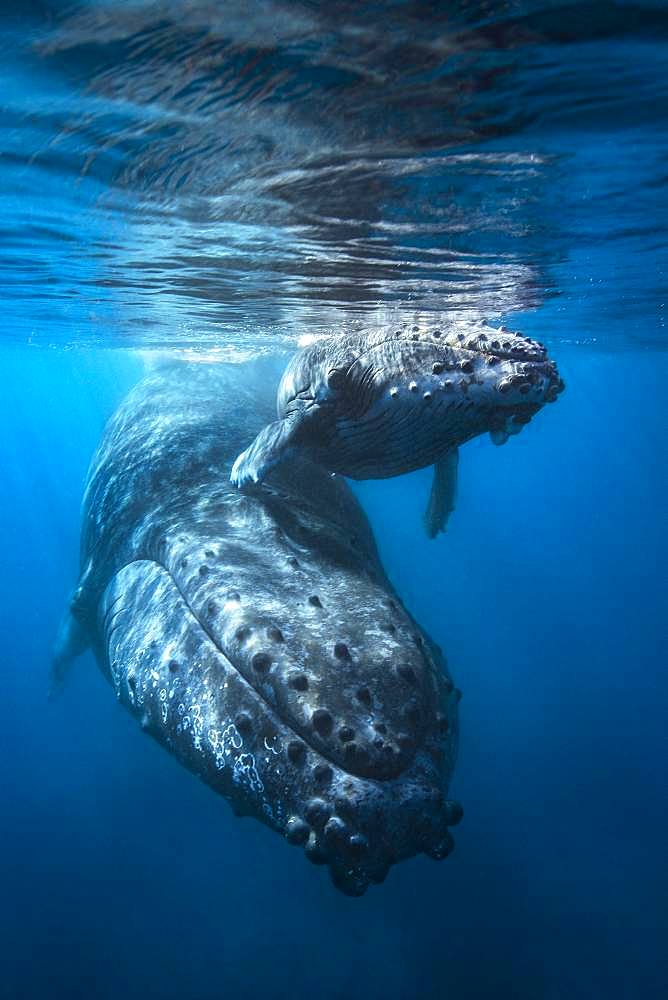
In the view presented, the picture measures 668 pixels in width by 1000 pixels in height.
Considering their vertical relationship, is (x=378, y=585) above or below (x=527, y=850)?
above

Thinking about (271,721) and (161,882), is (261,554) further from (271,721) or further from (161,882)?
(161,882)

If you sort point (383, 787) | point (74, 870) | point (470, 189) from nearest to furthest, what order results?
point (383, 787) → point (470, 189) → point (74, 870)

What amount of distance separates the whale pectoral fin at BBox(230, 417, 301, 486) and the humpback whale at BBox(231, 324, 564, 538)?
0.04 ft

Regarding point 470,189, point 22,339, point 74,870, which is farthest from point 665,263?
point 22,339

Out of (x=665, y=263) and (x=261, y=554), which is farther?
(x=665, y=263)

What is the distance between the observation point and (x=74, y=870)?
17.8 meters

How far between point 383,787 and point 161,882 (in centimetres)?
1582

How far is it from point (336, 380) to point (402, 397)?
0.90 metres

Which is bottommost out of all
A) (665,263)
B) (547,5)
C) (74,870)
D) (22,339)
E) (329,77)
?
(74,870)

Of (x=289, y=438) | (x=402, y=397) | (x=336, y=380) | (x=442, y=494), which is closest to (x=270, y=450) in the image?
(x=289, y=438)

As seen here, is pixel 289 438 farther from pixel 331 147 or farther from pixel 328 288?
pixel 328 288

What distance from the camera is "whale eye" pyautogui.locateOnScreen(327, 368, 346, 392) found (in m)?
7.26

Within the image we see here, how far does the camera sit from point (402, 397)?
6.78m

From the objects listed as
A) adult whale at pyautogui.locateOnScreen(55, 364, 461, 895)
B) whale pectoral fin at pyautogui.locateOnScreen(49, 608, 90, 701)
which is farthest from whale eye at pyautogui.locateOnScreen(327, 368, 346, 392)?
whale pectoral fin at pyautogui.locateOnScreen(49, 608, 90, 701)
